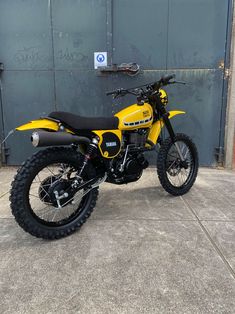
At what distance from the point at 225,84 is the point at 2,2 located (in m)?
3.46

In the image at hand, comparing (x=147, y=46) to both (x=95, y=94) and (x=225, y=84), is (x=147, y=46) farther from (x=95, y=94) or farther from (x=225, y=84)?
(x=225, y=84)

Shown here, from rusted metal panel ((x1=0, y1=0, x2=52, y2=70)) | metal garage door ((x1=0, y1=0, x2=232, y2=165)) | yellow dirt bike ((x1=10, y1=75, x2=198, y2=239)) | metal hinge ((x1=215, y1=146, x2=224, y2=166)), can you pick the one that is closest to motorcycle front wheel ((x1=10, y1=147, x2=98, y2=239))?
yellow dirt bike ((x1=10, y1=75, x2=198, y2=239))

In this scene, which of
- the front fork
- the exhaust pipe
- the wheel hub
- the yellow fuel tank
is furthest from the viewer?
the front fork

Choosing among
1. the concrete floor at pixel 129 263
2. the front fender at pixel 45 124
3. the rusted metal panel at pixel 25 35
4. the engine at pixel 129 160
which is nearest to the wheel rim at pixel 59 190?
the concrete floor at pixel 129 263

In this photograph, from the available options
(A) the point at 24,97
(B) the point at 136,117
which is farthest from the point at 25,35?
(B) the point at 136,117

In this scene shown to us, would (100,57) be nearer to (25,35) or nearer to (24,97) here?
(25,35)

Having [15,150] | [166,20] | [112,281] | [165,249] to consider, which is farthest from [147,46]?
[112,281]

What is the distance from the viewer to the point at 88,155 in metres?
2.33

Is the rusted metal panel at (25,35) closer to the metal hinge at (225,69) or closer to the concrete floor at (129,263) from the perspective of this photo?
the concrete floor at (129,263)

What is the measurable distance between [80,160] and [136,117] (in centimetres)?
77

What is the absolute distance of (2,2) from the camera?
395cm

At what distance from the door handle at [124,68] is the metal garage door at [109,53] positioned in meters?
0.08

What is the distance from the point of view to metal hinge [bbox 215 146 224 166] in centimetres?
421

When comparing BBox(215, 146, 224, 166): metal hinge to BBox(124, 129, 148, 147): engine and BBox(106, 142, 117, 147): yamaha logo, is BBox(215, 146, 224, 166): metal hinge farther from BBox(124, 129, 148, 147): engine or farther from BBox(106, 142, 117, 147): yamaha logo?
BBox(106, 142, 117, 147): yamaha logo
